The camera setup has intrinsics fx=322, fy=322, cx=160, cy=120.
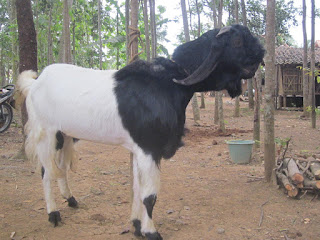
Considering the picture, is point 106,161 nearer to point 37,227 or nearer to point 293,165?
point 37,227

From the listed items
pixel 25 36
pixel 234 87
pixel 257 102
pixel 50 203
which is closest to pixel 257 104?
pixel 257 102

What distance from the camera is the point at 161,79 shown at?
9.41 ft

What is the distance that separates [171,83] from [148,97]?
252 millimetres

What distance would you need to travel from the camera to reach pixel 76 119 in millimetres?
2943

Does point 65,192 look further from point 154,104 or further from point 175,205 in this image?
point 154,104

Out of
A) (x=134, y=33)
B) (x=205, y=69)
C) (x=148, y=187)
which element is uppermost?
(x=134, y=33)

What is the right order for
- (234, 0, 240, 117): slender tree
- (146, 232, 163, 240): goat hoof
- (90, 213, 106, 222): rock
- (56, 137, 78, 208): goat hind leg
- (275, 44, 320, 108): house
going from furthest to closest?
(275, 44, 320, 108): house
(234, 0, 240, 117): slender tree
(56, 137, 78, 208): goat hind leg
(90, 213, 106, 222): rock
(146, 232, 163, 240): goat hoof

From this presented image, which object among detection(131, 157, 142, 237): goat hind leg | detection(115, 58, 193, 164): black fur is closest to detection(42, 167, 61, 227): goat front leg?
detection(131, 157, 142, 237): goat hind leg

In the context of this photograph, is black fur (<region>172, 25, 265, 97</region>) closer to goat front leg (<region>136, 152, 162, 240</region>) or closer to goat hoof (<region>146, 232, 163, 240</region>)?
goat front leg (<region>136, 152, 162, 240</region>)

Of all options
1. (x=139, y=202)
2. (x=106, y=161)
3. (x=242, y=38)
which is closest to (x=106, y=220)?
(x=139, y=202)

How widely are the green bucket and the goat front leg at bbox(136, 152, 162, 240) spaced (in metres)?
3.12

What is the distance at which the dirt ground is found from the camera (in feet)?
10.1

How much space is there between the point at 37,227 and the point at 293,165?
303 centimetres

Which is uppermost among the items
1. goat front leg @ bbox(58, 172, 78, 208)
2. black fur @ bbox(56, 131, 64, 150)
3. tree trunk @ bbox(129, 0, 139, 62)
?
tree trunk @ bbox(129, 0, 139, 62)
